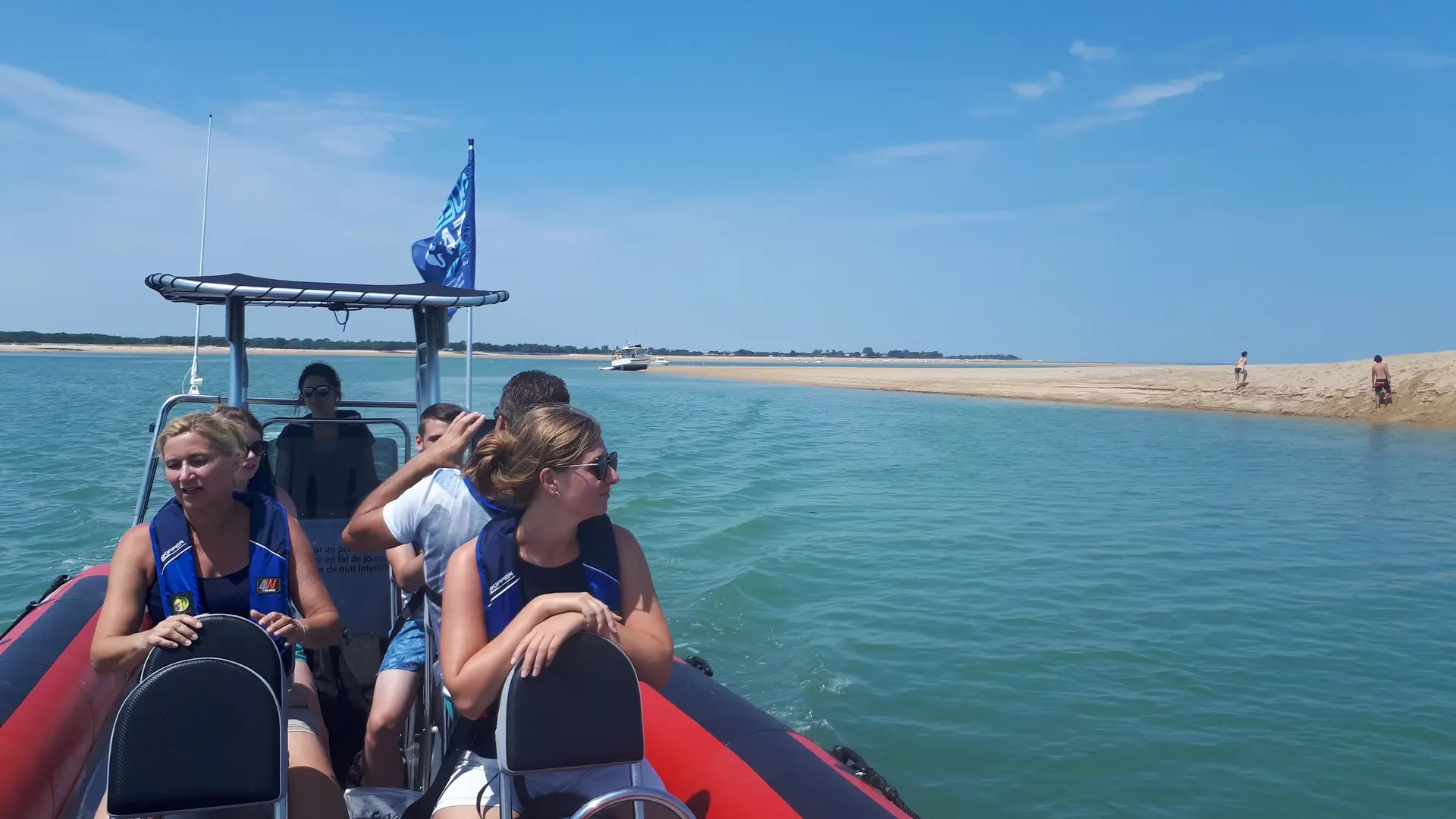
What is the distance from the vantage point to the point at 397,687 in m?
3.26

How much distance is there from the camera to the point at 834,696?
6152mm

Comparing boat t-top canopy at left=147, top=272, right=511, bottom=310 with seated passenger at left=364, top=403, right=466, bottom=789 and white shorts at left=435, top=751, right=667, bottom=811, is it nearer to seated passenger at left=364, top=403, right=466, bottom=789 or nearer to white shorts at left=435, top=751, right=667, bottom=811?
seated passenger at left=364, top=403, right=466, bottom=789

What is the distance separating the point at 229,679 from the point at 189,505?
0.74 meters

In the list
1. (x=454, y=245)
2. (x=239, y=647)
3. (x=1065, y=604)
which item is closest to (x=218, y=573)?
(x=239, y=647)

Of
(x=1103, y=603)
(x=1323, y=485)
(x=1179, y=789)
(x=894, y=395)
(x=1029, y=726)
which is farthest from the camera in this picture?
(x=894, y=395)

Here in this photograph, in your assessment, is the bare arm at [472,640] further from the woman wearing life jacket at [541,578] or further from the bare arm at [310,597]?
the bare arm at [310,597]

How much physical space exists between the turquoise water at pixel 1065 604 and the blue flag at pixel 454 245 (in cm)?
310

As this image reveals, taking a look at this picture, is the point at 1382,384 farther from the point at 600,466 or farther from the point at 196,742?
the point at 196,742

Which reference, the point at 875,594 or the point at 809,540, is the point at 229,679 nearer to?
the point at 875,594

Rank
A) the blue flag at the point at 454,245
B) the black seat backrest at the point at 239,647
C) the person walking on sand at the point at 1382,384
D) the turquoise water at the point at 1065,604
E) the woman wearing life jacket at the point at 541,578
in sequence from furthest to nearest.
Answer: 1. the person walking on sand at the point at 1382,384
2. the blue flag at the point at 454,245
3. the turquoise water at the point at 1065,604
4. the black seat backrest at the point at 239,647
5. the woman wearing life jacket at the point at 541,578


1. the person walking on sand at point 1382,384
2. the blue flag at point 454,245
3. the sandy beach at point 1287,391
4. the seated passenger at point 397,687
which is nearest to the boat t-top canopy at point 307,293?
the seated passenger at point 397,687

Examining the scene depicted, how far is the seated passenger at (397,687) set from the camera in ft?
10.6

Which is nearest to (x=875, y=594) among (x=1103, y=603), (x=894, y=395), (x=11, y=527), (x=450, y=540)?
(x=1103, y=603)

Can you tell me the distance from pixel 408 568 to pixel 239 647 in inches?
37.0
